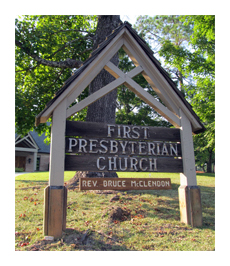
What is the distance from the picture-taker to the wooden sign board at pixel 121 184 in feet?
14.1

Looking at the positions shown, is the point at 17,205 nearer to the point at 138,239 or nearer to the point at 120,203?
the point at 120,203

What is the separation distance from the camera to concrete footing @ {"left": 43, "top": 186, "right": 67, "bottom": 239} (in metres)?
3.98

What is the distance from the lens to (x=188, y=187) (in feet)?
15.6

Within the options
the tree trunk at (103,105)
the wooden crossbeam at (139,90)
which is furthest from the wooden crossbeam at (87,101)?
the tree trunk at (103,105)

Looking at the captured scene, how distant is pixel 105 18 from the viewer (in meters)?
8.49

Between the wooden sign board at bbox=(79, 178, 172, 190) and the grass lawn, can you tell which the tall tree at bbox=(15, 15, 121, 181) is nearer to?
the grass lawn

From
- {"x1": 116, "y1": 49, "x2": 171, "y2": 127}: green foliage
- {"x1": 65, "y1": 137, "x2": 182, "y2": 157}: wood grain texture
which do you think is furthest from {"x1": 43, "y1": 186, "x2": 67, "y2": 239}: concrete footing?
{"x1": 116, "y1": 49, "x2": 171, "y2": 127}: green foliage

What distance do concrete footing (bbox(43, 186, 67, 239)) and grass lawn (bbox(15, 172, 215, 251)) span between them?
183 millimetres

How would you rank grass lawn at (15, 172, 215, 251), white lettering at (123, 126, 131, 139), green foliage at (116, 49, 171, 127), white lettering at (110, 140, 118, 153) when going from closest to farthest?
grass lawn at (15, 172, 215, 251), white lettering at (110, 140, 118, 153), white lettering at (123, 126, 131, 139), green foliage at (116, 49, 171, 127)

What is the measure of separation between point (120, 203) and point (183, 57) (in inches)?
366

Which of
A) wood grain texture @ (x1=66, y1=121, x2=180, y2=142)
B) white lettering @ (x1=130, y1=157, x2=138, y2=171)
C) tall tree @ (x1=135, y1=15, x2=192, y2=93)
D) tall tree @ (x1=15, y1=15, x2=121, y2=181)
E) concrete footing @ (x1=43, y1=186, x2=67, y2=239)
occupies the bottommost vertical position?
concrete footing @ (x1=43, y1=186, x2=67, y2=239)

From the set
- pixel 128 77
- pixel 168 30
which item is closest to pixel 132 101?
pixel 168 30

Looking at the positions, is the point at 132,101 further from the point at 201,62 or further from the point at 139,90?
the point at 139,90

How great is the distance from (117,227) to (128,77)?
129 inches
